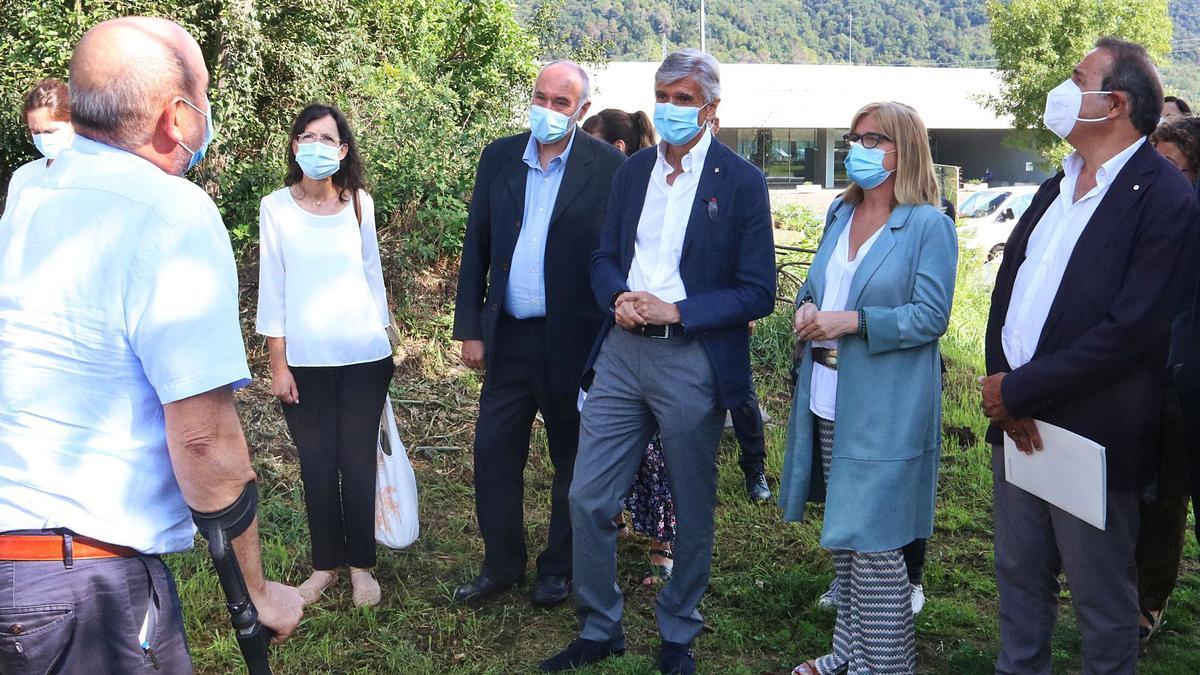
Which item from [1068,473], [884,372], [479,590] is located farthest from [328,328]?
[1068,473]

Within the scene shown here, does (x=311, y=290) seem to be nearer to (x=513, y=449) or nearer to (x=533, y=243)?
(x=533, y=243)

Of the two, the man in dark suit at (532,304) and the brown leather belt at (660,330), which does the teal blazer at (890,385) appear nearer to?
the brown leather belt at (660,330)

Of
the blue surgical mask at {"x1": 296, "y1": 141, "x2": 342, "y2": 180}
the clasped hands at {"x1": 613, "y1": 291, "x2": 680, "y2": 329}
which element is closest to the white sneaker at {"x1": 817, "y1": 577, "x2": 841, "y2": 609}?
the clasped hands at {"x1": 613, "y1": 291, "x2": 680, "y2": 329}

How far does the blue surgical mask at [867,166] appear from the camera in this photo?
12.3ft

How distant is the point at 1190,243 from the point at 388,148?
6873mm

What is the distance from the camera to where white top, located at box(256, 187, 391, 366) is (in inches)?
170

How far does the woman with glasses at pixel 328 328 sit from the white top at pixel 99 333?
86.1 inches

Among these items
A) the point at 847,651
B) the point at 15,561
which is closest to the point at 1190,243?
the point at 847,651

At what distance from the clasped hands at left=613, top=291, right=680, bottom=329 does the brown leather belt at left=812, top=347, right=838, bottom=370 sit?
1.85ft

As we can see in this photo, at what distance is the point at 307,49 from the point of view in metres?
10.2

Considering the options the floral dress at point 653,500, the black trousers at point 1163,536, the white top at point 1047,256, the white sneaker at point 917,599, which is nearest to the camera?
the white top at point 1047,256

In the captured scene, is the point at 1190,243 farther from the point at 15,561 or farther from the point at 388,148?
the point at 388,148

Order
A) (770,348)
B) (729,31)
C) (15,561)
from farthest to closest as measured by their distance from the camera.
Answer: (729,31)
(770,348)
(15,561)

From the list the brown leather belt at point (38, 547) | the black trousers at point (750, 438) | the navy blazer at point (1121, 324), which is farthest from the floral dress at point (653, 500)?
the brown leather belt at point (38, 547)
